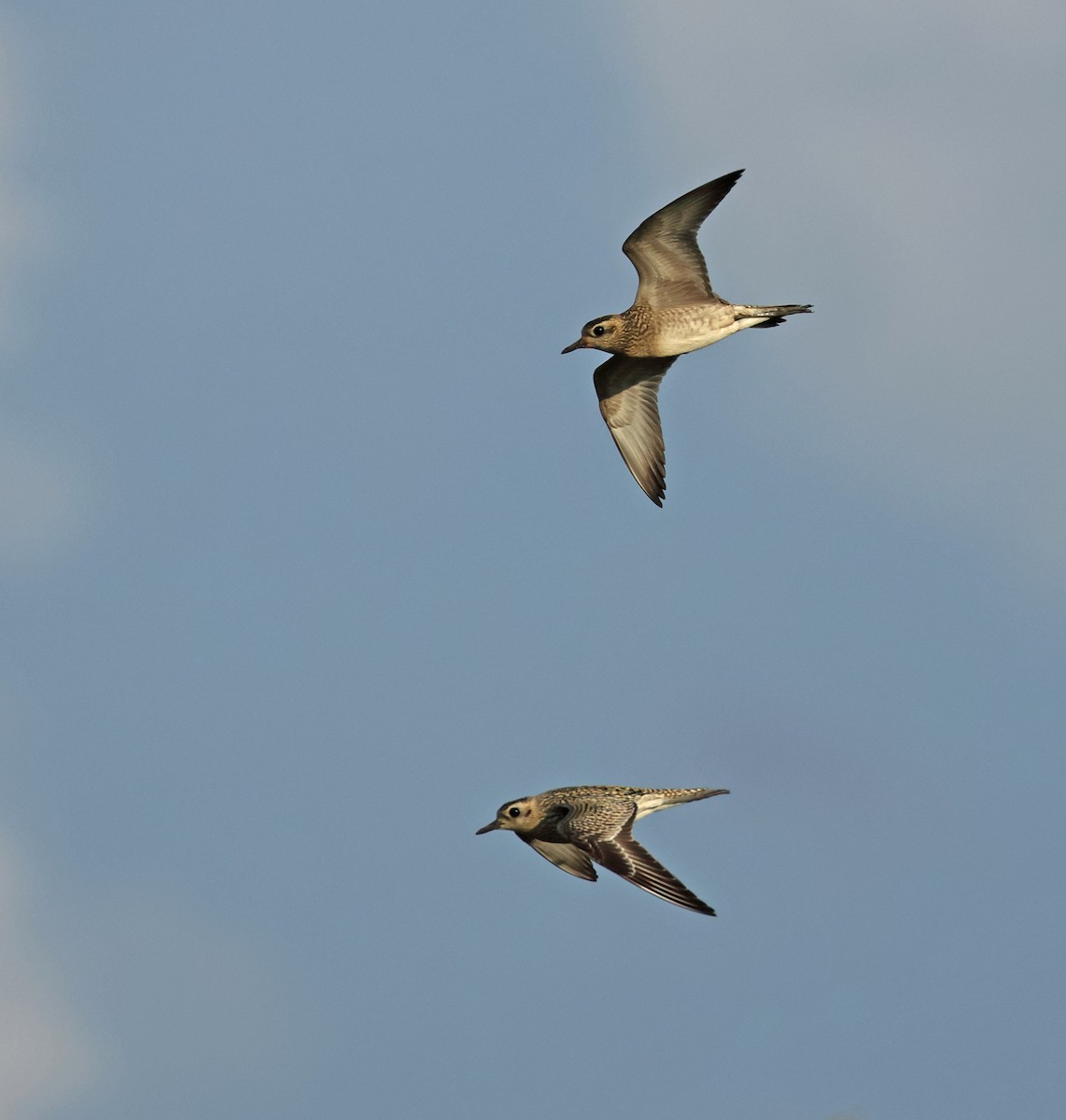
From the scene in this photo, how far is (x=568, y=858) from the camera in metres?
26.4

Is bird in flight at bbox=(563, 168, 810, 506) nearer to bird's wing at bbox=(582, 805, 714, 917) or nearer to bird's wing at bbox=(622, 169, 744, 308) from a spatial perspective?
bird's wing at bbox=(622, 169, 744, 308)

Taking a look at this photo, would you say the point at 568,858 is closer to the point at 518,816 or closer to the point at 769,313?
the point at 518,816

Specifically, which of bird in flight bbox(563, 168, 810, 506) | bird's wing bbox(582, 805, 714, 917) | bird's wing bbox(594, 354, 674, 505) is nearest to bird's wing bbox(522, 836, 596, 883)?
bird's wing bbox(582, 805, 714, 917)

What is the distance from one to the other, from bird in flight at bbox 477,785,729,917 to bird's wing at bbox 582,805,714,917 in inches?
0.4

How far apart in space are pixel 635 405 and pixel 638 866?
9449mm

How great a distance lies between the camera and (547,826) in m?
26.2

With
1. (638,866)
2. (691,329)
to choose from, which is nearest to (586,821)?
(638,866)

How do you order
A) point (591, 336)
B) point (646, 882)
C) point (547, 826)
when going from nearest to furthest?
point (646, 882)
point (547, 826)
point (591, 336)

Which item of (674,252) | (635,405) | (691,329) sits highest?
(674,252)

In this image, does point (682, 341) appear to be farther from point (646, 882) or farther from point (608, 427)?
point (646, 882)

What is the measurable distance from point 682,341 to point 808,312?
1.96m

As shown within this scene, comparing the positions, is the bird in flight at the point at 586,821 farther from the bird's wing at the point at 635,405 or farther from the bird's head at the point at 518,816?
the bird's wing at the point at 635,405

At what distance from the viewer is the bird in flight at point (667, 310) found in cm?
2639

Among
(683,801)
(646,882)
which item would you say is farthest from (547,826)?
(646,882)
